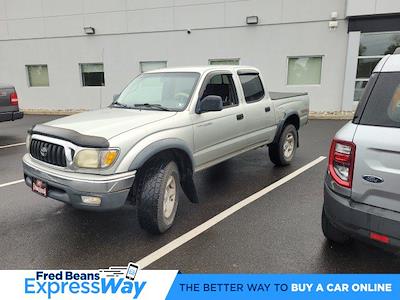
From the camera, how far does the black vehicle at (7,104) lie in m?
9.09

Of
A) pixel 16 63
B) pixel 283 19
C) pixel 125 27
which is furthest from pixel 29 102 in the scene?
pixel 283 19

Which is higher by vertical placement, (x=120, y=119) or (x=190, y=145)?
(x=120, y=119)

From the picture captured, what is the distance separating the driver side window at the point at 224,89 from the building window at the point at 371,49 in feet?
30.4

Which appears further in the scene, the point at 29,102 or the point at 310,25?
the point at 29,102

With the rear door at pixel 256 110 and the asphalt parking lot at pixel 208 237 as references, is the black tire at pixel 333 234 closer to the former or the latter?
the asphalt parking lot at pixel 208 237

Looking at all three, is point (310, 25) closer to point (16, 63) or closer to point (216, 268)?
point (216, 268)

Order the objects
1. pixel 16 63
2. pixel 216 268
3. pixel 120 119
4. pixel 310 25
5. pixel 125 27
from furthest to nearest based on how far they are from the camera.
Answer: pixel 16 63, pixel 125 27, pixel 310 25, pixel 120 119, pixel 216 268

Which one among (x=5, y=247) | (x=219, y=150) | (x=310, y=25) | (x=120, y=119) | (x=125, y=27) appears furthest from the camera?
(x=125, y=27)

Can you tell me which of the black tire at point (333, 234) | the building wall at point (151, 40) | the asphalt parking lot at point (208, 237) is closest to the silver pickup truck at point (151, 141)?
the asphalt parking lot at point (208, 237)

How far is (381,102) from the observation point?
2.63 m

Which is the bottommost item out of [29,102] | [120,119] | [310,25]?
[29,102]

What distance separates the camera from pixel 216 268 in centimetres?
324

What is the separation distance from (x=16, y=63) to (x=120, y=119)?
1664 centimetres

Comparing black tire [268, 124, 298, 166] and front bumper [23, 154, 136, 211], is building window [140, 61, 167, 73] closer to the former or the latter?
black tire [268, 124, 298, 166]
